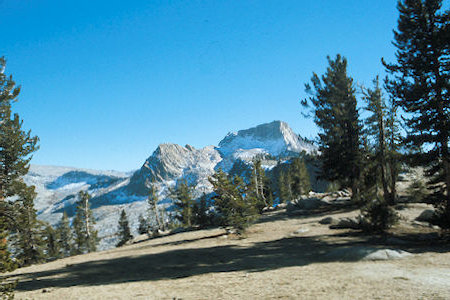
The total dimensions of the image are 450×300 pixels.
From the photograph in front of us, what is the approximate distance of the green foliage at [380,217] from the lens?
16594 mm

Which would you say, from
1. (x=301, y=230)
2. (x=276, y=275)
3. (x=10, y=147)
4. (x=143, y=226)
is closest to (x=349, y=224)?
(x=301, y=230)

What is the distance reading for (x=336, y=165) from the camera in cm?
2969

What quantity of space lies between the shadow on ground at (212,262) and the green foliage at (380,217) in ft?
3.81

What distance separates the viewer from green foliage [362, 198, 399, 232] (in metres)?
16.6

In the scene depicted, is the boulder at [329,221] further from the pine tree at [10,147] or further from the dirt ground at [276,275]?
the pine tree at [10,147]

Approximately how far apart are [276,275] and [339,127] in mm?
23357

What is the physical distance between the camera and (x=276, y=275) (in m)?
9.87

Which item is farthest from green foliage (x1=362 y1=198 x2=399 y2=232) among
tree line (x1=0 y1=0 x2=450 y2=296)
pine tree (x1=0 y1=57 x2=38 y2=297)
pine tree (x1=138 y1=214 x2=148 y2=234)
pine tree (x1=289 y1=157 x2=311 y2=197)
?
pine tree (x1=289 y1=157 x2=311 y2=197)

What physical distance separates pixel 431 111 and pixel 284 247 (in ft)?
39.5

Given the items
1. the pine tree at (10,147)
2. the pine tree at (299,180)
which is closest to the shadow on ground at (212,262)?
the pine tree at (10,147)

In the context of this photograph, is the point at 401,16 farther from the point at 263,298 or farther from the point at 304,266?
the point at 263,298

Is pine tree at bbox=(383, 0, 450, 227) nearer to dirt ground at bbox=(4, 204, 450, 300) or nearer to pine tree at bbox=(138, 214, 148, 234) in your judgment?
dirt ground at bbox=(4, 204, 450, 300)

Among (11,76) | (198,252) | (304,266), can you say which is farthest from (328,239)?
(11,76)

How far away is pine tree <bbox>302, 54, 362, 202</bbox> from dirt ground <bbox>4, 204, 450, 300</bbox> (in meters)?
12.2
